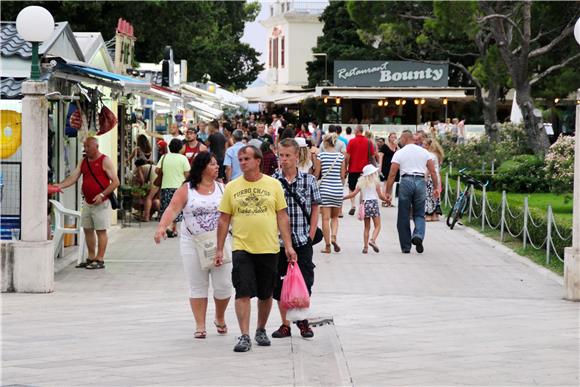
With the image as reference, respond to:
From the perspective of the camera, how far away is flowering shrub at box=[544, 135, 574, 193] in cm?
1973

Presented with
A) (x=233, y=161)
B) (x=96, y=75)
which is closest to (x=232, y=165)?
(x=233, y=161)

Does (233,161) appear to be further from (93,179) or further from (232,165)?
(93,179)

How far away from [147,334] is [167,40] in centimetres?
3102

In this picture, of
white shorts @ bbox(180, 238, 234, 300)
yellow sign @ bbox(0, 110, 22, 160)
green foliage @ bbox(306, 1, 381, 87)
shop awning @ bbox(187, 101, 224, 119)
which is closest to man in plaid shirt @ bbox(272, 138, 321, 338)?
white shorts @ bbox(180, 238, 234, 300)

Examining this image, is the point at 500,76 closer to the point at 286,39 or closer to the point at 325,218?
the point at 325,218

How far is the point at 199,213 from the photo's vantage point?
9.82 m

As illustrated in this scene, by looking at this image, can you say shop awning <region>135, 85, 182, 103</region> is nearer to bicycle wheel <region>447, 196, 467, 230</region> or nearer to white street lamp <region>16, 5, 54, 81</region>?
bicycle wheel <region>447, 196, 467, 230</region>

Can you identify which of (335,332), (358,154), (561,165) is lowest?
(335,332)

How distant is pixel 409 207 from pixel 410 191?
0.83 ft

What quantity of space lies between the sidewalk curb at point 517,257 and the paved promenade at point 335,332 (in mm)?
72

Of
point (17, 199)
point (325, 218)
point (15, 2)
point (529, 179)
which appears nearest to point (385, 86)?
point (15, 2)

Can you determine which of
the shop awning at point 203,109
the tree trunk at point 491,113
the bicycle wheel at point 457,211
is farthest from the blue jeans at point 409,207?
the tree trunk at point 491,113

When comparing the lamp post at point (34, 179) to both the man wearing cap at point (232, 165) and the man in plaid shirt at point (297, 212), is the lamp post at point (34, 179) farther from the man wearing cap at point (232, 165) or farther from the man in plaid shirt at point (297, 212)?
the man wearing cap at point (232, 165)

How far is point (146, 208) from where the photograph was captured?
69.4 ft
